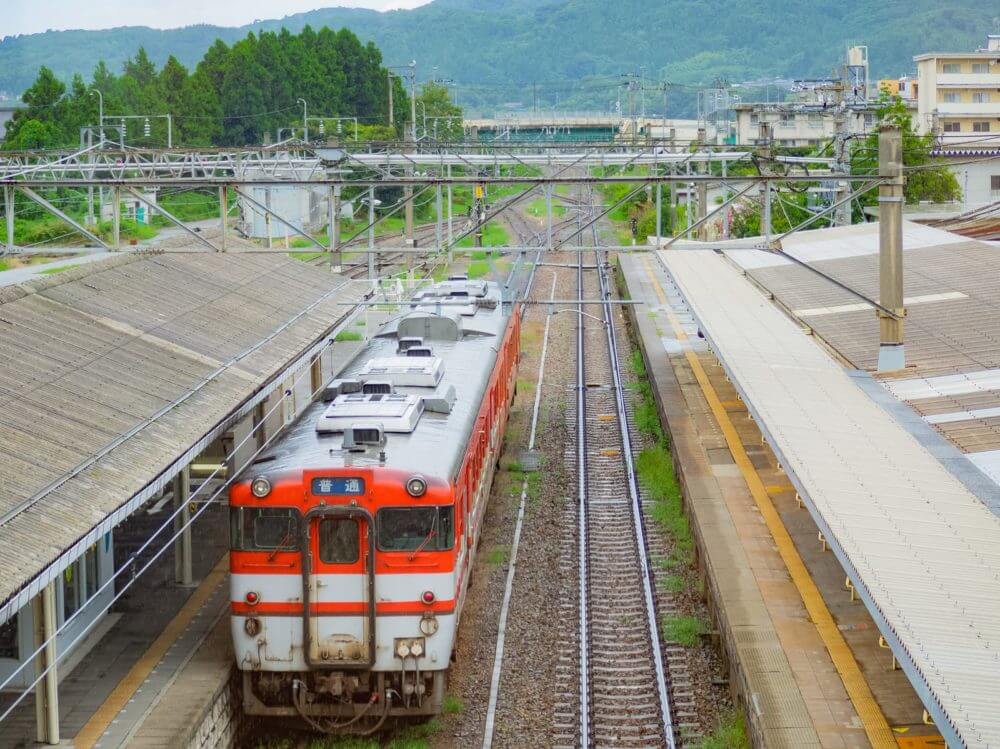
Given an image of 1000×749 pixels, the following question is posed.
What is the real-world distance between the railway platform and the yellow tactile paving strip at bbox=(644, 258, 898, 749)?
13 mm

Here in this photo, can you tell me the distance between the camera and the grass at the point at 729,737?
998cm

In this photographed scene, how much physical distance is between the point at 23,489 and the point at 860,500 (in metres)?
6.67

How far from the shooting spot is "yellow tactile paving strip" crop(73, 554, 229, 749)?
978 centimetres

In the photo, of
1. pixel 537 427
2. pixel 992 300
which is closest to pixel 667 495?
pixel 537 427

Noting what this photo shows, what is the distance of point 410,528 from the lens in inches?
402

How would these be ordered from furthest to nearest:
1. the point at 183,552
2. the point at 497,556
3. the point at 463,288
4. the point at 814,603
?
the point at 463,288 < the point at 497,556 < the point at 183,552 < the point at 814,603

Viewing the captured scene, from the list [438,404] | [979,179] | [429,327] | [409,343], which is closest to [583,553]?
[409,343]

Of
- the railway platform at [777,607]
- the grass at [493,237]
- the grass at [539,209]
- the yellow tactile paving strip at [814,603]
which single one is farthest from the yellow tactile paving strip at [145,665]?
the grass at [539,209]

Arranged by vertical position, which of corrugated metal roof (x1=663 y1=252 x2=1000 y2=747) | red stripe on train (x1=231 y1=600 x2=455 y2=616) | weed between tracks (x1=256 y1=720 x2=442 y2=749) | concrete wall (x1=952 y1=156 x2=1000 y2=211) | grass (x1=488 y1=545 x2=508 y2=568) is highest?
concrete wall (x1=952 y1=156 x2=1000 y2=211)

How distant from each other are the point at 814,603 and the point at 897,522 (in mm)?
1849

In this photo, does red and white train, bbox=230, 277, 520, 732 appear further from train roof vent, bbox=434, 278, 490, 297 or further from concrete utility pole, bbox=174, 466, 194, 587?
train roof vent, bbox=434, 278, 490, 297

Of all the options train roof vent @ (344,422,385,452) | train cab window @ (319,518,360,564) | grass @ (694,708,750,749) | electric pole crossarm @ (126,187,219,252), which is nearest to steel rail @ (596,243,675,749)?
grass @ (694,708,750,749)

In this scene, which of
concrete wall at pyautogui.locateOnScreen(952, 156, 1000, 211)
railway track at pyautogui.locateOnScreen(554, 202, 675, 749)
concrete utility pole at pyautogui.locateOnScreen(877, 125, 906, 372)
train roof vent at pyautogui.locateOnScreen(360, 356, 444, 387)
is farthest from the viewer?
concrete wall at pyautogui.locateOnScreen(952, 156, 1000, 211)

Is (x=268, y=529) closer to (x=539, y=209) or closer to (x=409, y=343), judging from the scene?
(x=409, y=343)
